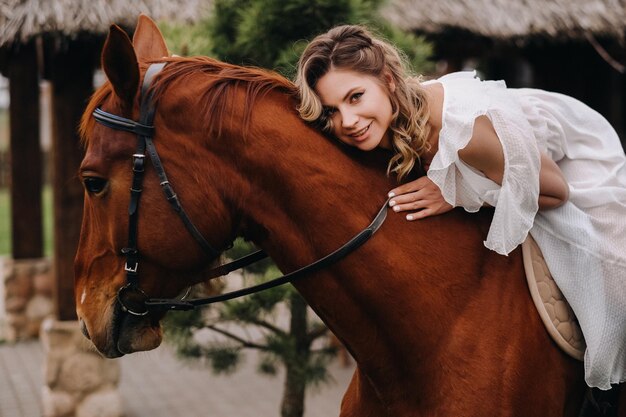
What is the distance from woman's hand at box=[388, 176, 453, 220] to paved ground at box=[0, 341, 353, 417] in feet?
11.4

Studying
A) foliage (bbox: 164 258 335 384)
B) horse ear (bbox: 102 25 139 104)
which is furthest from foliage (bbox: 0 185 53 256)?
horse ear (bbox: 102 25 139 104)

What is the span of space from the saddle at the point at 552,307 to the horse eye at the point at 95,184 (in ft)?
3.79

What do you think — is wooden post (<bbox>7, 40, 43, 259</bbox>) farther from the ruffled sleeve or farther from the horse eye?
the ruffled sleeve

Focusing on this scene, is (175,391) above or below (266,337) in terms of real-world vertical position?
below

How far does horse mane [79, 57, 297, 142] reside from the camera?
1.83 m

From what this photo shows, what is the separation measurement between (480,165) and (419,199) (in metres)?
0.19

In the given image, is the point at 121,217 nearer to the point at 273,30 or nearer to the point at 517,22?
the point at 273,30

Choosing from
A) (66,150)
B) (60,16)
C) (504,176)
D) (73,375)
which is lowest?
(73,375)

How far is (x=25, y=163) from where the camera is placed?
7.29m

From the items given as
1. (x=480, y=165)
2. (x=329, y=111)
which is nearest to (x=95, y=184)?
(x=329, y=111)

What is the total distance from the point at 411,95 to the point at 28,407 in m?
4.85

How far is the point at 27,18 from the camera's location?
449 cm

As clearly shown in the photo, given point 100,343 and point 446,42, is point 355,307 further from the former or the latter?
point 446,42

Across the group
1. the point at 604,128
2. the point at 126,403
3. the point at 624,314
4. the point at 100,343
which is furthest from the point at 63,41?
the point at 624,314
